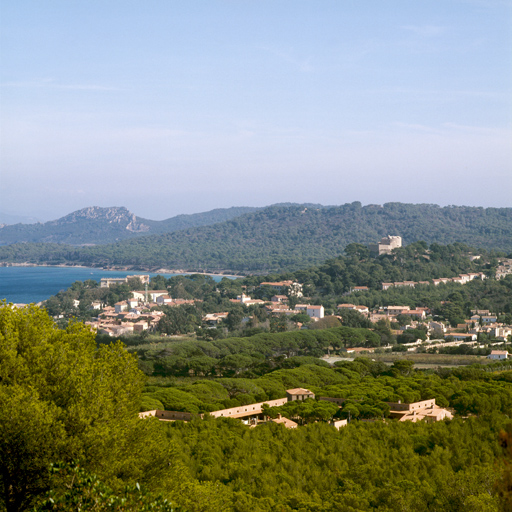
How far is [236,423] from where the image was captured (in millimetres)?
16828

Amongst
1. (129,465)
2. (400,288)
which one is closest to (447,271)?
(400,288)

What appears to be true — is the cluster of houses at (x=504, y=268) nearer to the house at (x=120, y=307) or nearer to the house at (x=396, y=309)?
the house at (x=396, y=309)

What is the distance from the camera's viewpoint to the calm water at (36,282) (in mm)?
67562

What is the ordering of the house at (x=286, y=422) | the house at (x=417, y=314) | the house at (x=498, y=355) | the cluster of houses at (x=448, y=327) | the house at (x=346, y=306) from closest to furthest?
the house at (x=286, y=422) → the house at (x=498, y=355) → the cluster of houses at (x=448, y=327) → the house at (x=417, y=314) → the house at (x=346, y=306)

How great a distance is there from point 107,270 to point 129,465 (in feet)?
343

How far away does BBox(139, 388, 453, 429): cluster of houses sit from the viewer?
58.5 feet

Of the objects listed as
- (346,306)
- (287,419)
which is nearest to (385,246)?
(346,306)

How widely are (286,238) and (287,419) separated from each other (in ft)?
351

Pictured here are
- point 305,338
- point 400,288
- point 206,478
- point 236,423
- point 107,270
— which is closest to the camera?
point 206,478

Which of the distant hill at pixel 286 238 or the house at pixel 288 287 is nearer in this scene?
the house at pixel 288 287

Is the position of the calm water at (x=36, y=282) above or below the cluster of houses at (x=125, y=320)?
above

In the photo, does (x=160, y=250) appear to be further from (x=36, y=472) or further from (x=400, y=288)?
(x=36, y=472)

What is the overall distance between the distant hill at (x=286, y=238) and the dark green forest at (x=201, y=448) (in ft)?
256

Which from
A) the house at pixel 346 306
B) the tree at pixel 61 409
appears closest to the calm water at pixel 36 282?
the house at pixel 346 306
